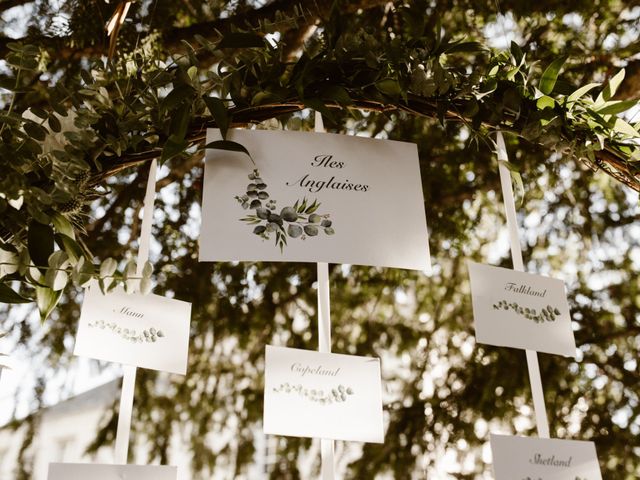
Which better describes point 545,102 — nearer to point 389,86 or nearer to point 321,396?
point 389,86

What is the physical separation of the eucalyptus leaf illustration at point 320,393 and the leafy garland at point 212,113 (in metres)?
0.27

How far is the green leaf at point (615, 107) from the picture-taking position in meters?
0.95

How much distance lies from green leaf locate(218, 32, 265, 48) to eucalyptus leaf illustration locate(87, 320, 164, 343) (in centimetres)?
41

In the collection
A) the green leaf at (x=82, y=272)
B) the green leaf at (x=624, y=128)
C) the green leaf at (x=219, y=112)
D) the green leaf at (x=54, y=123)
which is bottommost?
the green leaf at (x=82, y=272)

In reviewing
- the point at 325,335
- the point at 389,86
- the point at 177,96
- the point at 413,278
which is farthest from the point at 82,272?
the point at 413,278

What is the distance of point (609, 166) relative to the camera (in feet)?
3.43

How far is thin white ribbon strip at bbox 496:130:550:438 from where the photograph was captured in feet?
3.15

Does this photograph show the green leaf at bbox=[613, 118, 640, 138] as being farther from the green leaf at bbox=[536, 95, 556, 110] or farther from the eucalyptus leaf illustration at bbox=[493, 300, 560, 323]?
the eucalyptus leaf illustration at bbox=[493, 300, 560, 323]

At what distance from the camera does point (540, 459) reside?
93 centimetres

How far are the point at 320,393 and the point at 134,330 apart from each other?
0.93 ft

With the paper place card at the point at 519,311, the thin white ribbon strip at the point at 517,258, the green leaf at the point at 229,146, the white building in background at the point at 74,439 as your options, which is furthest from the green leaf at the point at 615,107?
the white building in background at the point at 74,439

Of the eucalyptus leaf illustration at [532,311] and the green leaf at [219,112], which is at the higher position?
the green leaf at [219,112]

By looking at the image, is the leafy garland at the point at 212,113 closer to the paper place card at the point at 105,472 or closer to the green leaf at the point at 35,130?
the green leaf at the point at 35,130

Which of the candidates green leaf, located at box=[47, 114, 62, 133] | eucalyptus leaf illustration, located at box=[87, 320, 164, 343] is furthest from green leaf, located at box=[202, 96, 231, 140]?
eucalyptus leaf illustration, located at box=[87, 320, 164, 343]
